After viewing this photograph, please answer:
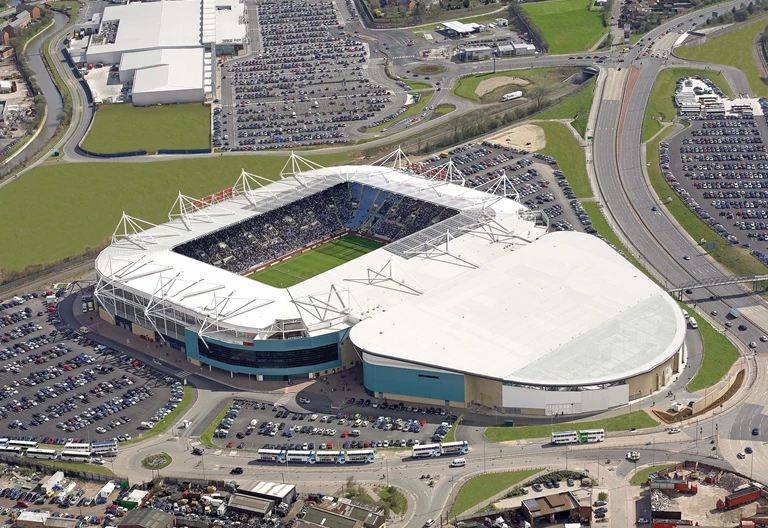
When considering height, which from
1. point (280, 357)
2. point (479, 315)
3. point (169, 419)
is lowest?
point (169, 419)

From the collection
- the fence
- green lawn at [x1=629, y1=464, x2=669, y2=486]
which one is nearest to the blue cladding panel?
green lawn at [x1=629, y1=464, x2=669, y2=486]

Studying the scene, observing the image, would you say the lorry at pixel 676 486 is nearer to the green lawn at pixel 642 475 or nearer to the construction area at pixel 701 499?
the construction area at pixel 701 499

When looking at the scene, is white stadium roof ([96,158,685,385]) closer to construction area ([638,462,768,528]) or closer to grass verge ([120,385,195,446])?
grass verge ([120,385,195,446])

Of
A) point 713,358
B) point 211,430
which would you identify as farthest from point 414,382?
point 713,358

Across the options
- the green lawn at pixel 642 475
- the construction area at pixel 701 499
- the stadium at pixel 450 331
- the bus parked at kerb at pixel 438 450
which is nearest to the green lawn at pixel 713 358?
the stadium at pixel 450 331

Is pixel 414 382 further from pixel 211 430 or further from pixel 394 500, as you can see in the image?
pixel 211 430

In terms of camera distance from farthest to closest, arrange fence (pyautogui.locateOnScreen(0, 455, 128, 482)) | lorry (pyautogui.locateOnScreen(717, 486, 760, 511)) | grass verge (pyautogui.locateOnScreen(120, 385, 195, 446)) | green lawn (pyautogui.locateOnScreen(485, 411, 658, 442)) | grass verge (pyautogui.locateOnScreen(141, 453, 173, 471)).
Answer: grass verge (pyautogui.locateOnScreen(120, 385, 195, 446))
green lawn (pyautogui.locateOnScreen(485, 411, 658, 442))
grass verge (pyautogui.locateOnScreen(141, 453, 173, 471))
fence (pyautogui.locateOnScreen(0, 455, 128, 482))
lorry (pyautogui.locateOnScreen(717, 486, 760, 511))
